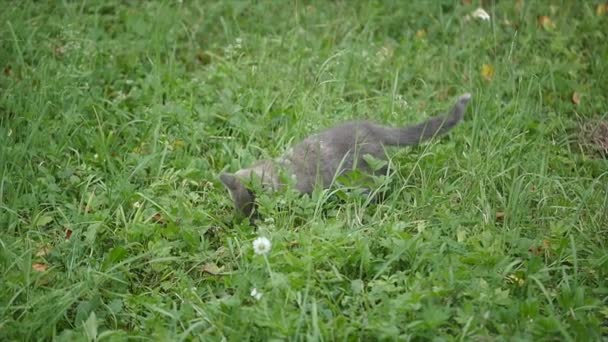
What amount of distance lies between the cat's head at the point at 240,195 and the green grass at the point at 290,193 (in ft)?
0.40

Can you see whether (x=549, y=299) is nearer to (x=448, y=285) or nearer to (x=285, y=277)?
(x=448, y=285)


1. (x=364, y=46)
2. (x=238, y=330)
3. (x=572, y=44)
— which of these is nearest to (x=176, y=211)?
(x=238, y=330)

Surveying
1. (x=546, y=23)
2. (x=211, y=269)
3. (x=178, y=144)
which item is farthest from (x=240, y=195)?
(x=546, y=23)

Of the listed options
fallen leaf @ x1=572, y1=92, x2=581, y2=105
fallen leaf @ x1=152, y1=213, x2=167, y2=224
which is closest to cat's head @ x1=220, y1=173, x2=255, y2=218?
fallen leaf @ x1=152, y1=213, x2=167, y2=224

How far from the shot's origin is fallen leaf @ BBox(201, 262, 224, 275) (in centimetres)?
372

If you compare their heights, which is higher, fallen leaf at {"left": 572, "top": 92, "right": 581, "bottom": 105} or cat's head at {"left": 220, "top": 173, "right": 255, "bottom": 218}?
→ fallen leaf at {"left": 572, "top": 92, "right": 581, "bottom": 105}

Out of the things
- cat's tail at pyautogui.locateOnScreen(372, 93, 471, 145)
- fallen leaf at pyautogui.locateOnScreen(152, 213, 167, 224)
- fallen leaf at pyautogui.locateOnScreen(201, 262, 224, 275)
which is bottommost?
fallen leaf at pyautogui.locateOnScreen(152, 213, 167, 224)

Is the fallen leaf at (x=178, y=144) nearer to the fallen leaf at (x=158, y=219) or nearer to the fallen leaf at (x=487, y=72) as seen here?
the fallen leaf at (x=158, y=219)

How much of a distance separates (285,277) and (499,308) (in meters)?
0.98

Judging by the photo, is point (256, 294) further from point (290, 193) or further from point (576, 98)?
point (576, 98)

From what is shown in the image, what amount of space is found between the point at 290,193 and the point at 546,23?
10.7ft

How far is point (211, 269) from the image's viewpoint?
12.3ft

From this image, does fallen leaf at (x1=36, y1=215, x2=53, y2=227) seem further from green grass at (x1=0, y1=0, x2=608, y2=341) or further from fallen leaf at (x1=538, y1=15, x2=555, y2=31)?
fallen leaf at (x1=538, y1=15, x2=555, y2=31)

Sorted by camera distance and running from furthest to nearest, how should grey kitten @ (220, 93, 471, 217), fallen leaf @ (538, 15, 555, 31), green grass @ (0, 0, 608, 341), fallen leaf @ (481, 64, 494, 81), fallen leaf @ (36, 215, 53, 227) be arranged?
fallen leaf @ (538, 15, 555, 31) < fallen leaf @ (481, 64, 494, 81) < grey kitten @ (220, 93, 471, 217) < fallen leaf @ (36, 215, 53, 227) < green grass @ (0, 0, 608, 341)
